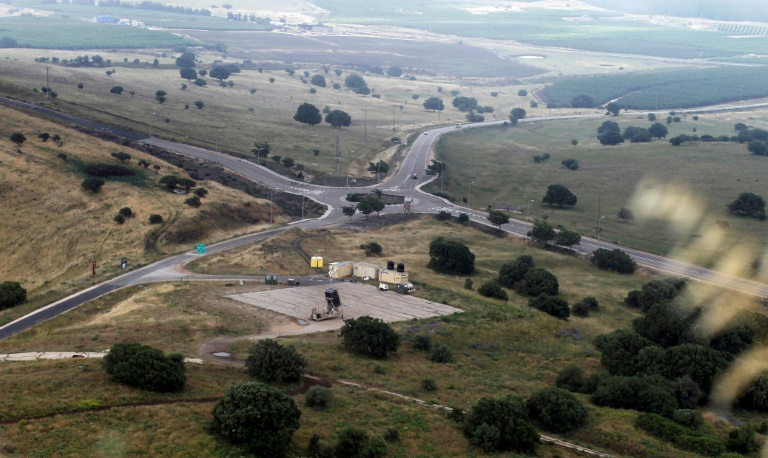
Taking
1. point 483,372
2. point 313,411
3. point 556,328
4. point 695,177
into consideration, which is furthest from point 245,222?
point 695,177

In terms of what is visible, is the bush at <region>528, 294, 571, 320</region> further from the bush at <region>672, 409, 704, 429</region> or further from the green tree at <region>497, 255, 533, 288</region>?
the bush at <region>672, 409, 704, 429</region>

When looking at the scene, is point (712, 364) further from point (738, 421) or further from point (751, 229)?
point (751, 229)

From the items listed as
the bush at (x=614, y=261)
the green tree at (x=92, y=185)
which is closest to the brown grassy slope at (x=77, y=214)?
the green tree at (x=92, y=185)

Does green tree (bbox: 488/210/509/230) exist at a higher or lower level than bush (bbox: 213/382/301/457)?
lower

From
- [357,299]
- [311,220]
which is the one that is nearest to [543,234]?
[311,220]

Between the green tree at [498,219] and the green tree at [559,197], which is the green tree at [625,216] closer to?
the green tree at [559,197]

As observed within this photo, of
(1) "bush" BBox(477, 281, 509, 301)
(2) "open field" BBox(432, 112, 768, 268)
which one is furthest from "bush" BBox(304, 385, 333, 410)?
(2) "open field" BBox(432, 112, 768, 268)

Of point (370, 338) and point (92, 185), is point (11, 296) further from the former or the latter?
point (370, 338)
